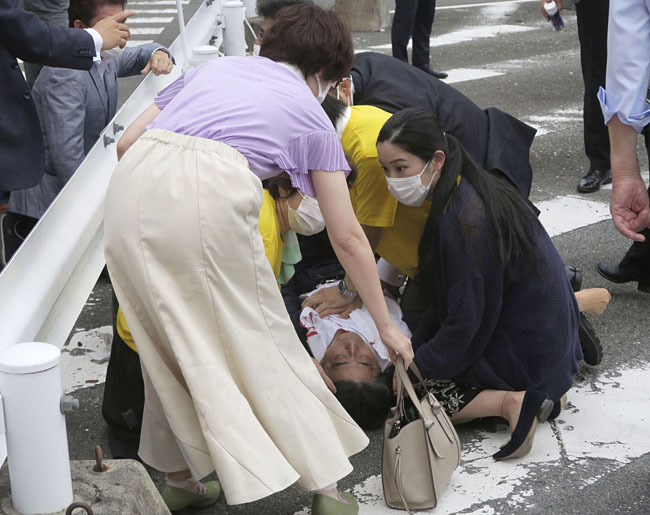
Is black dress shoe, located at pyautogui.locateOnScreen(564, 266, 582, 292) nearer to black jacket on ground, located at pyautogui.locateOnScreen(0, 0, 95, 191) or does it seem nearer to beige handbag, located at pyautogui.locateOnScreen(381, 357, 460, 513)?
beige handbag, located at pyautogui.locateOnScreen(381, 357, 460, 513)

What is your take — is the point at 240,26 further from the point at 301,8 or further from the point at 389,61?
the point at 301,8

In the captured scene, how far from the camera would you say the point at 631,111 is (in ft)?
10.6

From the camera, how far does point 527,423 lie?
325cm

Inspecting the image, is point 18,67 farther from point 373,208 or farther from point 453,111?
point 453,111

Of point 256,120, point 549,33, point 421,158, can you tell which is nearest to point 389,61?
point 421,158

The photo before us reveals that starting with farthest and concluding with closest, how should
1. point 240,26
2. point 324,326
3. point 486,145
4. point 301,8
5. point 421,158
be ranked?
point 240,26 → point 486,145 → point 324,326 → point 421,158 → point 301,8

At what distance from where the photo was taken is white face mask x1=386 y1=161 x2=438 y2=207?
341 cm

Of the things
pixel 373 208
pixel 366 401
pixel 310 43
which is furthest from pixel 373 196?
pixel 310 43

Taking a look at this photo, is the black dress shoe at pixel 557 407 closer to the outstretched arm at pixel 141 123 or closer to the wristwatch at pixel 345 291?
the wristwatch at pixel 345 291

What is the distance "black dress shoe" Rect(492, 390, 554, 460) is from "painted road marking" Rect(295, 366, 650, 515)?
0.05m

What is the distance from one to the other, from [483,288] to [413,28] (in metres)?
5.98

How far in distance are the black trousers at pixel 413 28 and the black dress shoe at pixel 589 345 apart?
210 inches

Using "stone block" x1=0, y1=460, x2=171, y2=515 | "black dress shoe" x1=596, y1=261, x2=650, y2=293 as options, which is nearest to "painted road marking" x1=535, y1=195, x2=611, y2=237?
"black dress shoe" x1=596, y1=261, x2=650, y2=293

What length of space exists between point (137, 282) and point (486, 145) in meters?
2.17
